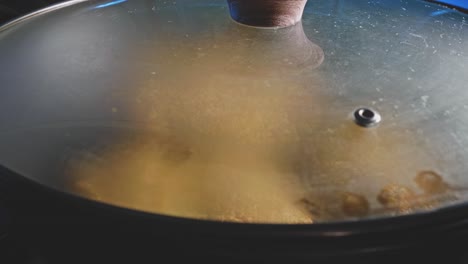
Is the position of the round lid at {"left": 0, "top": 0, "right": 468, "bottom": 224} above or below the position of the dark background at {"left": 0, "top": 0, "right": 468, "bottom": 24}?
below

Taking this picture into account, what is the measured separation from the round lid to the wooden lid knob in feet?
0.06

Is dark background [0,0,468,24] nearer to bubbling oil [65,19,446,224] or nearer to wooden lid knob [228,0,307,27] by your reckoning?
wooden lid knob [228,0,307,27]

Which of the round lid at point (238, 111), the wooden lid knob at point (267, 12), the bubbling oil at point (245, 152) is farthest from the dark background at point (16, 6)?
the bubbling oil at point (245, 152)

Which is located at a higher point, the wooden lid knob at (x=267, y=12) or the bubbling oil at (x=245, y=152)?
the wooden lid knob at (x=267, y=12)

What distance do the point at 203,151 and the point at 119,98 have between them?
32 centimetres

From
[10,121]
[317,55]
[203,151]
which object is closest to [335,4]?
[317,55]

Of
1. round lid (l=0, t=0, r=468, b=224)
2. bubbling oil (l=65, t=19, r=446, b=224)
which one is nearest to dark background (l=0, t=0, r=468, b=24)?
round lid (l=0, t=0, r=468, b=224)

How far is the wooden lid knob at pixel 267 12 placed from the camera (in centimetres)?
124

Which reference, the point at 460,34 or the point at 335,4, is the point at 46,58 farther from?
the point at 460,34

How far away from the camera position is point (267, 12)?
126 cm

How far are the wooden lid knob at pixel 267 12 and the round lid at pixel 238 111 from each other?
2cm

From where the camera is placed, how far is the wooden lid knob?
1239 mm

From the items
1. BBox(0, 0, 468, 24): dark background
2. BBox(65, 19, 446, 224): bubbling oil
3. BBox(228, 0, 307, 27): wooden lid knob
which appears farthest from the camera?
BBox(0, 0, 468, 24): dark background

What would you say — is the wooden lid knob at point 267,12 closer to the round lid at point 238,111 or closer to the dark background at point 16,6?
the round lid at point 238,111
